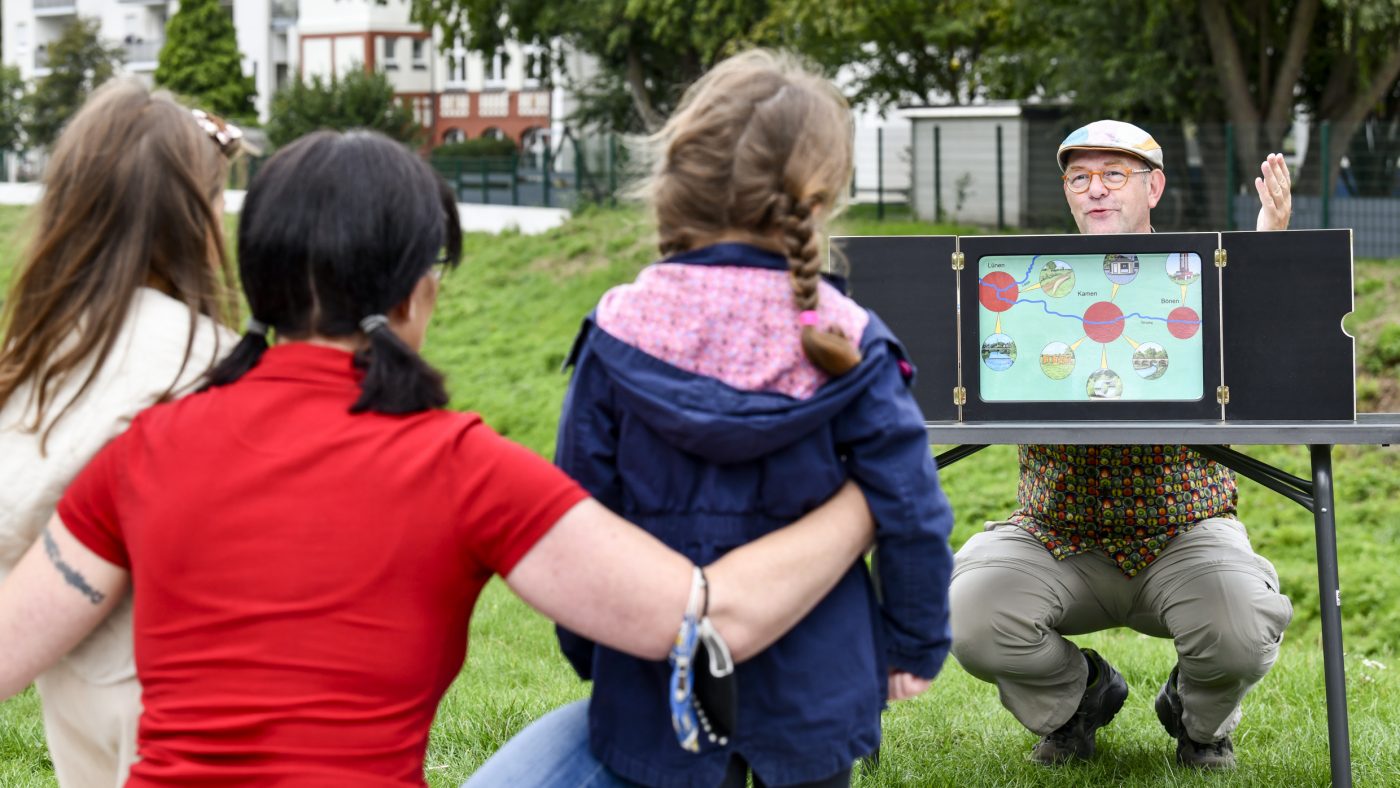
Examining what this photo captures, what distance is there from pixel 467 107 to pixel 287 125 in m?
13.9

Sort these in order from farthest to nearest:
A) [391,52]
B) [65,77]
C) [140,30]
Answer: [140,30], [391,52], [65,77]

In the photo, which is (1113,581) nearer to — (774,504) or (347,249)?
(774,504)

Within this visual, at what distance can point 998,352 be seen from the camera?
3947 mm

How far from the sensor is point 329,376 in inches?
86.5

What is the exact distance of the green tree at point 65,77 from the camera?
166 feet

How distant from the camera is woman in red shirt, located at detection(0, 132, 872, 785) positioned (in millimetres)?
2127

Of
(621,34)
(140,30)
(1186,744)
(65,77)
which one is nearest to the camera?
(1186,744)

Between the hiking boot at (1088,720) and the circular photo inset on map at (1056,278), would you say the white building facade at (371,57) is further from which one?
the circular photo inset on map at (1056,278)

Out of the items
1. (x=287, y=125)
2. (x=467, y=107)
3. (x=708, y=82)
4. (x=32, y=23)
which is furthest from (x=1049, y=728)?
(x=32, y=23)

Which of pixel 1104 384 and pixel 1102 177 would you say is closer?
pixel 1104 384

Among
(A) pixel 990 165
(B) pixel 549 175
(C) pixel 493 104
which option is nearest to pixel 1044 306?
(A) pixel 990 165

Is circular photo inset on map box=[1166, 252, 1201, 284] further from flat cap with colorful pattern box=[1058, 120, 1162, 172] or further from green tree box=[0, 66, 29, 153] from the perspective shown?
green tree box=[0, 66, 29, 153]

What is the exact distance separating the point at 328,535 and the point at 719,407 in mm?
557

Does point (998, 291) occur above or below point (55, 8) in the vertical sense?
below
